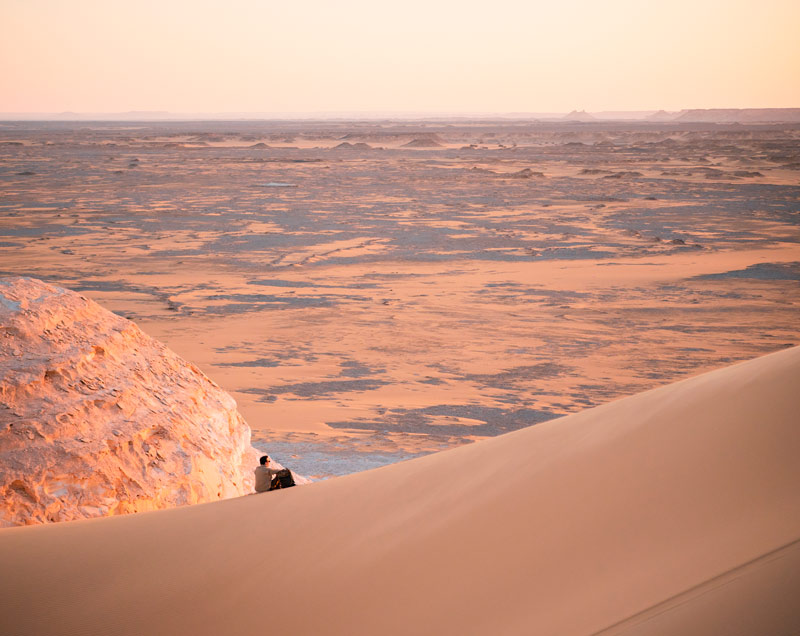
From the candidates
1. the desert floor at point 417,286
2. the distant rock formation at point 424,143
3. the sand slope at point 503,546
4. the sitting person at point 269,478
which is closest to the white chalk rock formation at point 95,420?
the sand slope at point 503,546

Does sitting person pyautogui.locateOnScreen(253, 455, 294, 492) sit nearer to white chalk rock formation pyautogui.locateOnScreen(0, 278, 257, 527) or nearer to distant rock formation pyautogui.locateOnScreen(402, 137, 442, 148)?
white chalk rock formation pyautogui.locateOnScreen(0, 278, 257, 527)

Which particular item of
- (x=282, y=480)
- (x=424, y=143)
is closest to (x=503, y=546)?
(x=282, y=480)

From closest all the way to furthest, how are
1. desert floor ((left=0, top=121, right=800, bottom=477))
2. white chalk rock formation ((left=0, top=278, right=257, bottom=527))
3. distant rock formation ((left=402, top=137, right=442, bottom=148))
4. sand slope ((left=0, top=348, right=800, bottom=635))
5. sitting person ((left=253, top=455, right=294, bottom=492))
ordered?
sand slope ((left=0, top=348, right=800, bottom=635))
white chalk rock formation ((left=0, top=278, right=257, bottom=527))
sitting person ((left=253, top=455, right=294, bottom=492))
desert floor ((left=0, top=121, right=800, bottom=477))
distant rock formation ((left=402, top=137, right=442, bottom=148))

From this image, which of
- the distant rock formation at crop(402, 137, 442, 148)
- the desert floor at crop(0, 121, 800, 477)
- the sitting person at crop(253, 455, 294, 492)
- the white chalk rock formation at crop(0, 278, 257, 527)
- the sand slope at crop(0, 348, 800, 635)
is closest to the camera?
the sand slope at crop(0, 348, 800, 635)

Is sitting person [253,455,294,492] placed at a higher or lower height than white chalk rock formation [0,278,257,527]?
lower

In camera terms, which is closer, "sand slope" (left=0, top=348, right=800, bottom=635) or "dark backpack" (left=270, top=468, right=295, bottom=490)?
"sand slope" (left=0, top=348, right=800, bottom=635)

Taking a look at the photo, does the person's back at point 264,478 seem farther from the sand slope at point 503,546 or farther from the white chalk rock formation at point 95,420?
the white chalk rock formation at point 95,420

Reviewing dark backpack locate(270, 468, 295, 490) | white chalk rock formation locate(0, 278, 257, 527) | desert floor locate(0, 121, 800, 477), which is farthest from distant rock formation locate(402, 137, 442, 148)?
dark backpack locate(270, 468, 295, 490)

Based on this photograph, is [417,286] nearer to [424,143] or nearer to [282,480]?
[282,480]
